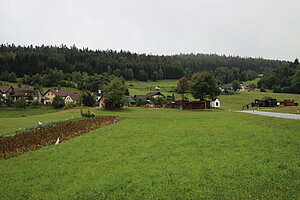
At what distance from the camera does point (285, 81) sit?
106438 mm

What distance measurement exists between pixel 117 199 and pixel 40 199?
9.11 feet

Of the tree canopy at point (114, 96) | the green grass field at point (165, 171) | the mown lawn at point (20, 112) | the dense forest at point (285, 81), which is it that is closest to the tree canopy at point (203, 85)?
the tree canopy at point (114, 96)

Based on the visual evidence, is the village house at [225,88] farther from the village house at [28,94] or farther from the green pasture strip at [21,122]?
the village house at [28,94]

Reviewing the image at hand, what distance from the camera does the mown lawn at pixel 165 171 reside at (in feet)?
23.0

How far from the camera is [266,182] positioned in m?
7.19

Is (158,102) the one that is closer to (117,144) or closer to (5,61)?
(117,144)

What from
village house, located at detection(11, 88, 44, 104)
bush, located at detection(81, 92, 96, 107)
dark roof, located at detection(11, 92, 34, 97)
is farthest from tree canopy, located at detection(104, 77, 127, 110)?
dark roof, located at detection(11, 92, 34, 97)

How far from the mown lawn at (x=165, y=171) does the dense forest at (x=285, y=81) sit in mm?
101029

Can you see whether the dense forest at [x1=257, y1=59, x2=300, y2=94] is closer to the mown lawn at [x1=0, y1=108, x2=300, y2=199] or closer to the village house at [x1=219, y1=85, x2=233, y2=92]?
the village house at [x1=219, y1=85, x2=233, y2=92]

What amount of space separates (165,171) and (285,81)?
4766 inches

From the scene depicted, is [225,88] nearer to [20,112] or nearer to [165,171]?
[20,112]

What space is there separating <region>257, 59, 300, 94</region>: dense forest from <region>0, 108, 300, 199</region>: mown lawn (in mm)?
101029

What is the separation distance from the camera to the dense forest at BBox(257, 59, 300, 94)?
314 feet

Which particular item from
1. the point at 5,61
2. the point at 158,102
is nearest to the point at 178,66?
the point at 158,102
